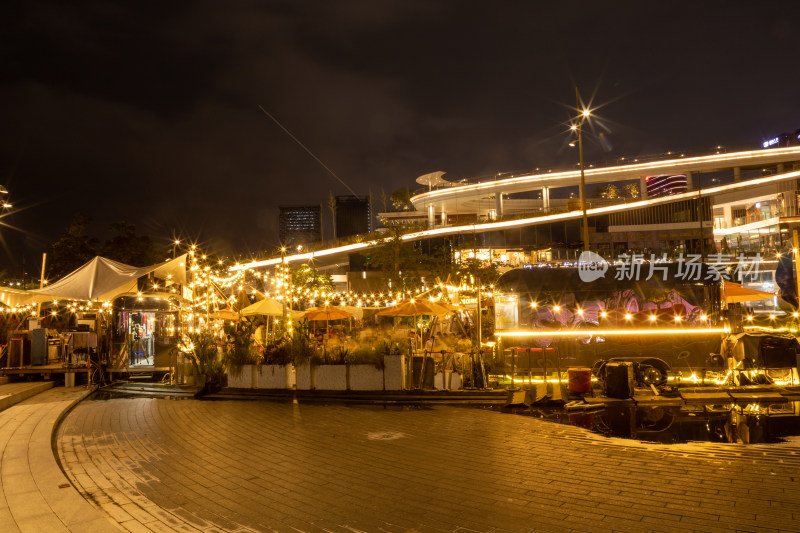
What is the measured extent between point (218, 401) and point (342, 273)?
5726cm

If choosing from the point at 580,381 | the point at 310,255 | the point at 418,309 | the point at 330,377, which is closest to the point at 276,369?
the point at 330,377

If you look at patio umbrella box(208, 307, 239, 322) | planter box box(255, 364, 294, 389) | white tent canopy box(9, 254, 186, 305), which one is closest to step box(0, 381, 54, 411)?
white tent canopy box(9, 254, 186, 305)

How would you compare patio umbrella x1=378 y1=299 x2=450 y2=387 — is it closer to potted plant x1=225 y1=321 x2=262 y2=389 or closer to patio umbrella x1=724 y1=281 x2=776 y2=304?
potted plant x1=225 y1=321 x2=262 y2=389

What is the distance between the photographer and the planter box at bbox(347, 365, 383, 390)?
12.6 m

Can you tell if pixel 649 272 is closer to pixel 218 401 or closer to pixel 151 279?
pixel 218 401

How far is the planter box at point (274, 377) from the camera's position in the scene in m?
13.5

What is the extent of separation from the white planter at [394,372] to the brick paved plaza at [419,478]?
8.85ft

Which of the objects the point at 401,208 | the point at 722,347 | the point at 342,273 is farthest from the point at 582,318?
the point at 401,208

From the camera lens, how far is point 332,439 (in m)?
8.49

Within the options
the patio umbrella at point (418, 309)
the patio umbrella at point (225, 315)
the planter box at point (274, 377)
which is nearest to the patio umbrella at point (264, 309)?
the patio umbrella at point (225, 315)

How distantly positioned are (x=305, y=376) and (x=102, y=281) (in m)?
7.69

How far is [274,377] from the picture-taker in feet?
44.5

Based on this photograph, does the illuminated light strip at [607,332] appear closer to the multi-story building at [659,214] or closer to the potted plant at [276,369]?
the potted plant at [276,369]

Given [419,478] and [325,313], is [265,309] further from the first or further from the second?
[419,478]
